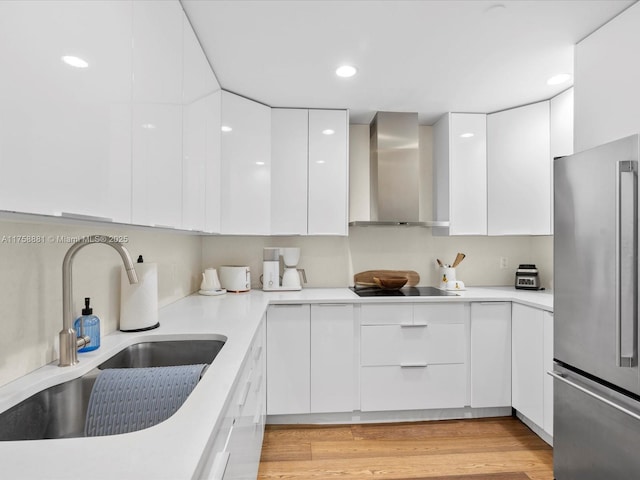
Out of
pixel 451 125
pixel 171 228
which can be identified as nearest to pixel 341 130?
pixel 451 125

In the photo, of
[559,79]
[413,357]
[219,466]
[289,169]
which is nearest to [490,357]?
[413,357]

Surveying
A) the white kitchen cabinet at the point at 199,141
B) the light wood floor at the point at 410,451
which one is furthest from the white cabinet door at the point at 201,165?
the light wood floor at the point at 410,451

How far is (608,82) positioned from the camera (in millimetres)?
1760

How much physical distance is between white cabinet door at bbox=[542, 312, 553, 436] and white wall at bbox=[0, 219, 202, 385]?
238 centimetres

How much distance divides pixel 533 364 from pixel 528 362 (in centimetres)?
5

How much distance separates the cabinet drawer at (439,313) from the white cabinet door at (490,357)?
0.10 metres

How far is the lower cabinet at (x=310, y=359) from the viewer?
2.56 m

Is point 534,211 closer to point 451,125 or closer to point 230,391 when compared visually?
point 451,125

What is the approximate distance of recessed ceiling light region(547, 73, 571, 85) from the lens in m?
2.32

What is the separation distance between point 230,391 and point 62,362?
59 centimetres

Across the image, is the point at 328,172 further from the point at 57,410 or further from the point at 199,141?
the point at 57,410

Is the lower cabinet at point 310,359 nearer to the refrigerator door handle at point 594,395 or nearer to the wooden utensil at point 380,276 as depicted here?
the wooden utensil at point 380,276

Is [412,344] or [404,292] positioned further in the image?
[404,292]

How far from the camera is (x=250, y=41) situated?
6.39 ft
